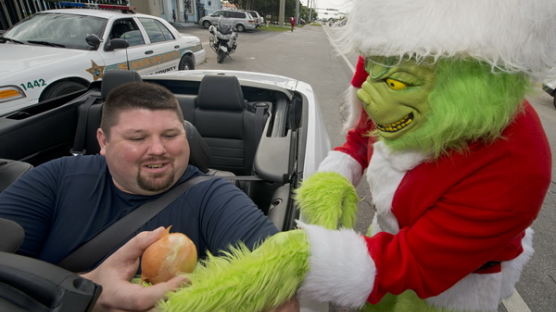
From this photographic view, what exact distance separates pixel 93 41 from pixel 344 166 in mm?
4501

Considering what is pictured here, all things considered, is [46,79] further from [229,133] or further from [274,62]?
[274,62]

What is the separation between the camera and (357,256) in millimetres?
832

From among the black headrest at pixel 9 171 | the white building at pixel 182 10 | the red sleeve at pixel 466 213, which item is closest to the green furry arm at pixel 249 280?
the red sleeve at pixel 466 213

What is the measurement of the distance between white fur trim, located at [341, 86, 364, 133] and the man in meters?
0.53

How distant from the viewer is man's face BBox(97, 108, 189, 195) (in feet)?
4.57

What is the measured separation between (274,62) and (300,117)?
957 centimetres

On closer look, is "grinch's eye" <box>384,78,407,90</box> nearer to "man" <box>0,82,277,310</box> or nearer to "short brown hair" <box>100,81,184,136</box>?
"man" <box>0,82,277,310</box>

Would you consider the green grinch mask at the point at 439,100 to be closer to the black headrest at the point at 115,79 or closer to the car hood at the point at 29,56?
the black headrest at the point at 115,79

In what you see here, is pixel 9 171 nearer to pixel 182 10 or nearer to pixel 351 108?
pixel 351 108

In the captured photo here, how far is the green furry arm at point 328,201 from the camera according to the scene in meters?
1.11

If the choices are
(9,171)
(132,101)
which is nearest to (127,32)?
(9,171)

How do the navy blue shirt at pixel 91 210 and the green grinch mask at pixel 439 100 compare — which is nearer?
the green grinch mask at pixel 439 100

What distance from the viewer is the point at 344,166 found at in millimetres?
1325

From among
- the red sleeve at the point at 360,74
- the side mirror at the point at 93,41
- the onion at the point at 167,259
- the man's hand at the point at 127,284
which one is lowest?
the man's hand at the point at 127,284
